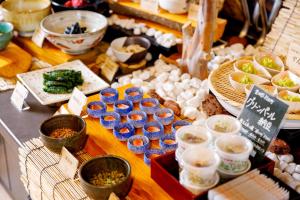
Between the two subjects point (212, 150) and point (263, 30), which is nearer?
point (212, 150)

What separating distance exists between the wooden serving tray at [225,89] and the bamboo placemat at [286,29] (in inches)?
14.0

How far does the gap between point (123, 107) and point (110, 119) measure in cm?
9

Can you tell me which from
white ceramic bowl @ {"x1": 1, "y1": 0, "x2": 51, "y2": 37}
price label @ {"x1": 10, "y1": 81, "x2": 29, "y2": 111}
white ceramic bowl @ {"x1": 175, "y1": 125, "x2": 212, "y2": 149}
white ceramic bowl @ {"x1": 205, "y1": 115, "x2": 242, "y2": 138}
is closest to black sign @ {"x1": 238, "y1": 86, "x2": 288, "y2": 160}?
white ceramic bowl @ {"x1": 205, "y1": 115, "x2": 242, "y2": 138}

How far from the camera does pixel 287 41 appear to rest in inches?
86.0

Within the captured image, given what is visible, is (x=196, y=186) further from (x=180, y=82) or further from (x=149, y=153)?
(x=180, y=82)

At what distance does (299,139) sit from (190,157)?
0.69 metres

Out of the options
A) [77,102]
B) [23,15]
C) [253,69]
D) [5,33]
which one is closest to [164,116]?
[77,102]

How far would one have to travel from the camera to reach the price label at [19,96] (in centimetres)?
206

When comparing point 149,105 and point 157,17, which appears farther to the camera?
point 157,17

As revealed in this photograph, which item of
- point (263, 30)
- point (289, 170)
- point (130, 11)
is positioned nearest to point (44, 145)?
point (289, 170)

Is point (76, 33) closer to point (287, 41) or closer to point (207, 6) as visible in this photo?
point (207, 6)

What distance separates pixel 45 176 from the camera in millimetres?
1591

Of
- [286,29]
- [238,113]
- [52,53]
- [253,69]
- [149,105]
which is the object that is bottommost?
[52,53]

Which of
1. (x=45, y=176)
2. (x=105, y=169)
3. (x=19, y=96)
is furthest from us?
(x=19, y=96)
